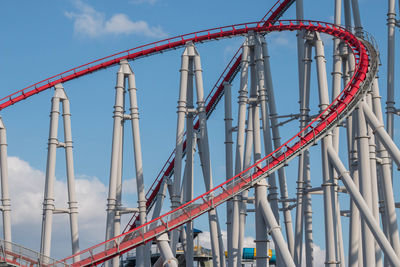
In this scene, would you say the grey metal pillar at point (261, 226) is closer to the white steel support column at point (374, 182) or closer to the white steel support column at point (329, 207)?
the white steel support column at point (329, 207)

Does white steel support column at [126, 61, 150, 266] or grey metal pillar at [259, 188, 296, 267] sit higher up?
white steel support column at [126, 61, 150, 266]

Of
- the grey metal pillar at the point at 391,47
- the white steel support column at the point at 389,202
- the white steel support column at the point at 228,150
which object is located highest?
the grey metal pillar at the point at 391,47

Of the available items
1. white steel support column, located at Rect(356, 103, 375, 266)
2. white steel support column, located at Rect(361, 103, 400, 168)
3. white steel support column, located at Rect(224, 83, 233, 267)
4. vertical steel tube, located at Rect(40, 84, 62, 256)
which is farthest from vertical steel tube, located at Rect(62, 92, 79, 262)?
white steel support column, located at Rect(361, 103, 400, 168)

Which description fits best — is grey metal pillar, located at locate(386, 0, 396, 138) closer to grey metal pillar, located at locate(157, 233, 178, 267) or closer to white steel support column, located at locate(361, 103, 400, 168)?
white steel support column, located at locate(361, 103, 400, 168)

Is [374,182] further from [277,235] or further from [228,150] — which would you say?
[228,150]

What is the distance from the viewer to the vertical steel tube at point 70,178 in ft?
97.0

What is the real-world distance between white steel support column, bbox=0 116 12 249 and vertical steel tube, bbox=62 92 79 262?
266 centimetres

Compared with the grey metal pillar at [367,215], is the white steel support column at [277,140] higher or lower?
higher

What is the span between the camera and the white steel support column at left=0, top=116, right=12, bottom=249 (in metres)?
30.3

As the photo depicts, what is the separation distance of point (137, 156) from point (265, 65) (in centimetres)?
671

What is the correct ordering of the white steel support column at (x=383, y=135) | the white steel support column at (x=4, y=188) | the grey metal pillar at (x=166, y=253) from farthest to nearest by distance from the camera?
the white steel support column at (x=4, y=188)
the grey metal pillar at (x=166, y=253)
the white steel support column at (x=383, y=135)

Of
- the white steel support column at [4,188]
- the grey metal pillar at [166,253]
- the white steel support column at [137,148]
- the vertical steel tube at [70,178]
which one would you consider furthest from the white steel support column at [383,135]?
the white steel support column at [4,188]

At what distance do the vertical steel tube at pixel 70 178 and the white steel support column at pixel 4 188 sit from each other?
8.74ft

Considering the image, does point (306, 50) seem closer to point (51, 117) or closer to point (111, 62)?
point (111, 62)
